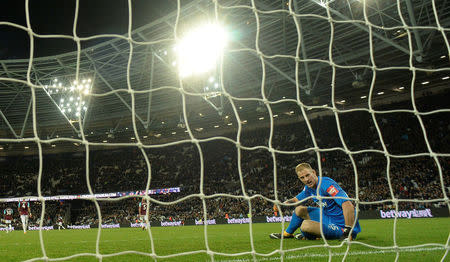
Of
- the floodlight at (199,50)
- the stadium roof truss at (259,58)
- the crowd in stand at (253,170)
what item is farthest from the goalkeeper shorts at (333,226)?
the floodlight at (199,50)

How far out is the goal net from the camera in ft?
51.8

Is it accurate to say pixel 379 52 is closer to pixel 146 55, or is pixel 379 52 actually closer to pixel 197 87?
pixel 197 87

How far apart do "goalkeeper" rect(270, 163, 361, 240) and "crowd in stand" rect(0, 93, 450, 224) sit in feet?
35.7

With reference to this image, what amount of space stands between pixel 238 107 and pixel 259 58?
307 inches

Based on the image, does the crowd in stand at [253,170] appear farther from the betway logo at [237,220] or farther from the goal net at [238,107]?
the betway logo at [237,220]

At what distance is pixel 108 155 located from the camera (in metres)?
35.4

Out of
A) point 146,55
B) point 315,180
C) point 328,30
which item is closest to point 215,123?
point 146,55

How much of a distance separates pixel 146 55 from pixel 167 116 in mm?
9448

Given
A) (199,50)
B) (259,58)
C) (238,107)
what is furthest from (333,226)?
(238,107)

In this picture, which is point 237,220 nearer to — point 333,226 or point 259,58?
point 259,58

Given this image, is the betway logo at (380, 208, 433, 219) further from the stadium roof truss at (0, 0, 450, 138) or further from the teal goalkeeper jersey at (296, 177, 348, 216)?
the teal goalkeeper jersey at (296, 177, 348, 216)

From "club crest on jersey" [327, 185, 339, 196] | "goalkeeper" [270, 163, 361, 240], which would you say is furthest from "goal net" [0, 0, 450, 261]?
"club crest on jersey" [327, 185, 339, 196]

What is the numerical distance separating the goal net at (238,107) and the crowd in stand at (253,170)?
11 centimetres

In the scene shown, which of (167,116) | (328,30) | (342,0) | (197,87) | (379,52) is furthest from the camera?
(167,116)
